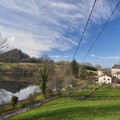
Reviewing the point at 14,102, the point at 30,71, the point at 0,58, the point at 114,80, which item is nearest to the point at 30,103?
the point at 14,102

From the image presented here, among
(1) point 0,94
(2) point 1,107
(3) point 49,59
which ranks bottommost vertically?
(2) point 1,107

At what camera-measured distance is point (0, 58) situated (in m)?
15.2

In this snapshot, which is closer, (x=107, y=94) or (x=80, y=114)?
→ (x=80, y=114)

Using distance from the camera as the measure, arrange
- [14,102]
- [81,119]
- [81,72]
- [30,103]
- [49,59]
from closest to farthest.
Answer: [81,119] → [14,102] → [30,103] → [81,72] → [49,59]

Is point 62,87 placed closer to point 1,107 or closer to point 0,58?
point 1,107

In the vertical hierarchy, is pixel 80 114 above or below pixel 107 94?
above

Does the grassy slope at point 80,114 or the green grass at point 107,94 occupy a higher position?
the grassy slope at point 80,114

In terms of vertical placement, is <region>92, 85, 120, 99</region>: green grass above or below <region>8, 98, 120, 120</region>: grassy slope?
below

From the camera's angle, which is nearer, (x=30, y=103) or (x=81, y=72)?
(x=30, y=103)

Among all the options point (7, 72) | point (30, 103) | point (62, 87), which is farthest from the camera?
point (62, 87)

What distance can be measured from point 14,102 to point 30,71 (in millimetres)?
63958

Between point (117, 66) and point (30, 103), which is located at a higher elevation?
point (117, 66)

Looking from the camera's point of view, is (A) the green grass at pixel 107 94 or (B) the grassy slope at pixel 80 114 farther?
(A) the green grass at pixel 107 94

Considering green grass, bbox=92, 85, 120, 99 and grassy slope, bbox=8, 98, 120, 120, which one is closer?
grassy slope, bbox=8, 98, 120, 120
